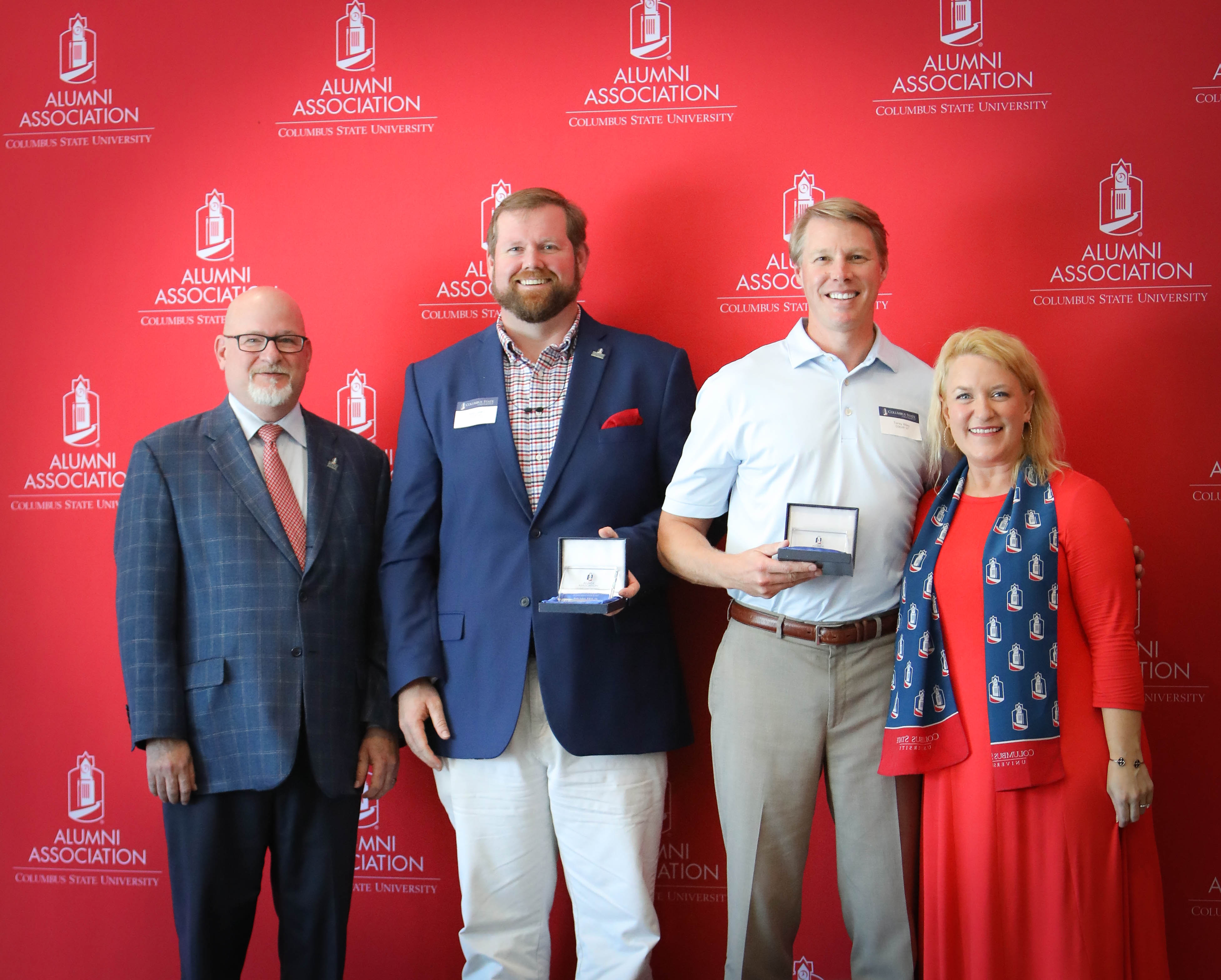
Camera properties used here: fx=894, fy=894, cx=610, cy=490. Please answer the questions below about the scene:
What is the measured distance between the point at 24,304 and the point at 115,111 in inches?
28.7

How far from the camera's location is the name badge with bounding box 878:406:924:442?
7.16 ft

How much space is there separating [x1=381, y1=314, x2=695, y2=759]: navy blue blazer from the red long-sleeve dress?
73 centimetres

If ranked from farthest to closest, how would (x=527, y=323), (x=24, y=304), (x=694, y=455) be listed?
(x=24, y=304) < (x=527, y=323) < (x=694, y=455)

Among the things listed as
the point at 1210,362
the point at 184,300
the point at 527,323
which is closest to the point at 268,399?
the point at 527,323

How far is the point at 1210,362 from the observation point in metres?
2.69

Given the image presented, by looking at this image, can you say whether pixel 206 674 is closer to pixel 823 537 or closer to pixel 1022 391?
pixel 823 537

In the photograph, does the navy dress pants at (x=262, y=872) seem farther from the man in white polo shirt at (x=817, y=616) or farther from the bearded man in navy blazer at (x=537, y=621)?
the man in white polo shirt at (x=817, y=616)

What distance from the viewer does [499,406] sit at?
2414mm

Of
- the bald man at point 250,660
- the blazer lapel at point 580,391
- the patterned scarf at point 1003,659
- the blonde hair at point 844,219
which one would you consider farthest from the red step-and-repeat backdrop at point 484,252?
the patterned scarf at point 1003,659

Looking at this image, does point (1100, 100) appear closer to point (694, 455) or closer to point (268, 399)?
point (694, 455)

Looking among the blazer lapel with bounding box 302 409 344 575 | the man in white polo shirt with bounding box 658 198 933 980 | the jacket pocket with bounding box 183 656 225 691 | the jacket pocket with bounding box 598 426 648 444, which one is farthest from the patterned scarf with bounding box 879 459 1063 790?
the jacket pocket with bounding box 183 656 225 691

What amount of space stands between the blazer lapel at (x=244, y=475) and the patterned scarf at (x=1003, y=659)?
1512 mm

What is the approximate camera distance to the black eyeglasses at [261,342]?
2350mm

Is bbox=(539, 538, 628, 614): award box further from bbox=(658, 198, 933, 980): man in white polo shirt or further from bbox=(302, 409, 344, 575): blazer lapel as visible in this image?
bbox=(302, 409, 344, 575): blazer lapel
